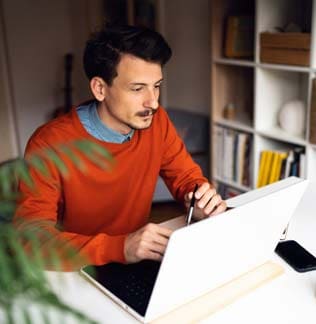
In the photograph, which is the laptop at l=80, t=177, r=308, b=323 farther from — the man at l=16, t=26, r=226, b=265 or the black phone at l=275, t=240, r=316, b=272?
the man at l=16, t=26, r=226, b=265

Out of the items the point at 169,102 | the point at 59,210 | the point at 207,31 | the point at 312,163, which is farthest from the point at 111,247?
the point at 169,102

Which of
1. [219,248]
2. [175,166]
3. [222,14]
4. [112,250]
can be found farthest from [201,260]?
[222,14]

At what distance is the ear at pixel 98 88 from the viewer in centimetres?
157

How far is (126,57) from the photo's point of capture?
4.91 feet

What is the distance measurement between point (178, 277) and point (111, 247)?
280 millimetres

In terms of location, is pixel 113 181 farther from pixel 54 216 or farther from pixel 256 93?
pixel 256 93

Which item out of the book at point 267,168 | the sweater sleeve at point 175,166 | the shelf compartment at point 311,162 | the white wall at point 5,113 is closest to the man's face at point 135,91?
the sweater sleeve at point 175,166

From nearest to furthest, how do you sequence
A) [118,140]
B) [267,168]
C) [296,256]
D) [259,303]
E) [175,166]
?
[259,303]
[296,256]
[118,140]
[175,166]
[267,168]

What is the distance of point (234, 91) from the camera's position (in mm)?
3084

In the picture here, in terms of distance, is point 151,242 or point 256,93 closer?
point 151,242

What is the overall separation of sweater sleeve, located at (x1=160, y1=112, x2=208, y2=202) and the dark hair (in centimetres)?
31

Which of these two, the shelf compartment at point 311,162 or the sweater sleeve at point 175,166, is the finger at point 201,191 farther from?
the shelf compartment at point 311,162

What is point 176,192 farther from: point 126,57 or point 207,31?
point 207,31

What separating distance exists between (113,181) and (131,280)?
0.51 m
